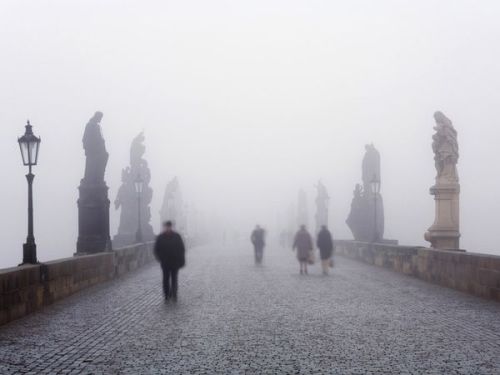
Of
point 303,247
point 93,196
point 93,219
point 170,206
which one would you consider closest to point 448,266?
point 303,247

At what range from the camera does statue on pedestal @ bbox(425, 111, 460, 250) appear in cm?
2014

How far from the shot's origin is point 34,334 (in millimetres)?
9375

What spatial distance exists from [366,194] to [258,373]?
3329 centimetres

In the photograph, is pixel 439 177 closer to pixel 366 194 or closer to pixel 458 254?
pixel 458 254

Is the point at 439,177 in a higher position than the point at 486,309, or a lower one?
higher

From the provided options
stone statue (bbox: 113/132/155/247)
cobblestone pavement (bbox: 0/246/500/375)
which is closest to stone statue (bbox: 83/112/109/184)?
cobblestone pavement (bbox: 0/246/500/375)

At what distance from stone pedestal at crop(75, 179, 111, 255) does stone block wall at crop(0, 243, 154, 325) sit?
4.24ft

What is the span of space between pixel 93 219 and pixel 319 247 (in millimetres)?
7063

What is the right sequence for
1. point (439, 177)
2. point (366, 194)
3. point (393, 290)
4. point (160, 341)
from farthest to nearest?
point (366, 194), point (439, 177), point (393, 290), point (160, 341)

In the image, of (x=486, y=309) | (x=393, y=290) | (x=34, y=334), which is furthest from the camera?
(x=393, y=290)

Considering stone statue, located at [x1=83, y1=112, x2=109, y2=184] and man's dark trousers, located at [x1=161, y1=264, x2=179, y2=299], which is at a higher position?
stone statue, located at [x1=83, y1=112, x2=109, y2=184]

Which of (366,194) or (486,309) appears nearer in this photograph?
(486,309)

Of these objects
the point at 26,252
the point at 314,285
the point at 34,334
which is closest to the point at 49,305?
the point at 26,252

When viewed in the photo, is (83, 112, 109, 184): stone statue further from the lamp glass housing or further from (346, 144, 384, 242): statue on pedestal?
(346, 144, 384, 242): statue on pedestal
